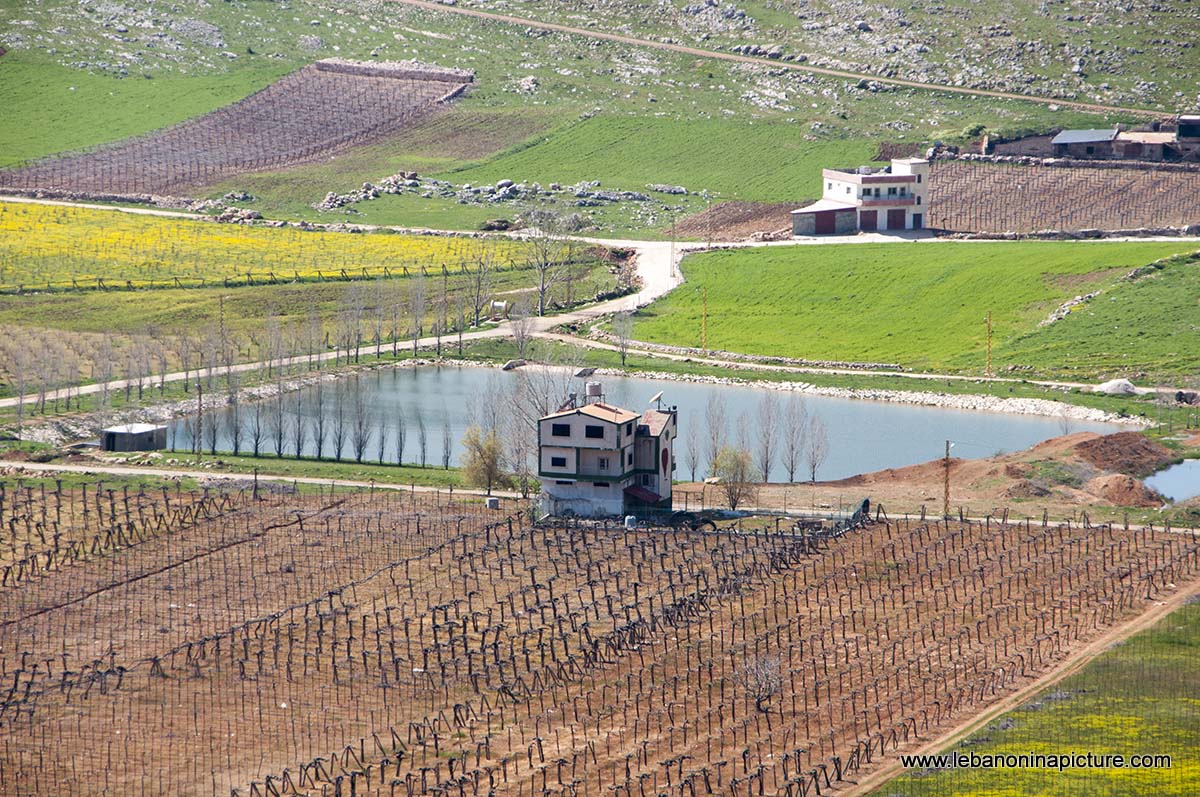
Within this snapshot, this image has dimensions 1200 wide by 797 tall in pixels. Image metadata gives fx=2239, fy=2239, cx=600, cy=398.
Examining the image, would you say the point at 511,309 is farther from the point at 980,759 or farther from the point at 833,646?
the point at 980,759

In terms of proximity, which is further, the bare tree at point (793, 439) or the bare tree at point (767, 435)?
the bare tree at point (793, 439)

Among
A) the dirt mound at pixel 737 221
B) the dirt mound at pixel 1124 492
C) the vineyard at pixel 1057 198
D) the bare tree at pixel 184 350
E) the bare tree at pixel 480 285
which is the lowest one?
the dirt mound at pixel 1124 492

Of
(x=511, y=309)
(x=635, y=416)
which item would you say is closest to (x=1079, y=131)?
(x=511, y=309)

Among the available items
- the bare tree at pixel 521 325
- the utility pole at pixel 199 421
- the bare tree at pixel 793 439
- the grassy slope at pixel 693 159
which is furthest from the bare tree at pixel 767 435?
the grassy slope at pixel 693 159

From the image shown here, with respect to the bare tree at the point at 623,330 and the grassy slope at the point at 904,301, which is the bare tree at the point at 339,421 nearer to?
the bare tree at the point at 623,330

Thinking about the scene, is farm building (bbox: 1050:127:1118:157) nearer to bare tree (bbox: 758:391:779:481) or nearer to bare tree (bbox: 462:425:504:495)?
bare tree (bbox: 758:391:779:481)

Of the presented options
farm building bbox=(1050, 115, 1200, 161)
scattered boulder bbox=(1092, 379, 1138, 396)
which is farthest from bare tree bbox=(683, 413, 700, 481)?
farm building bbox=(1050, 115, 1200, 161)

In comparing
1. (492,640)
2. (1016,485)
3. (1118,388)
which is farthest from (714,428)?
(492,640)
